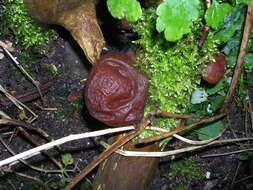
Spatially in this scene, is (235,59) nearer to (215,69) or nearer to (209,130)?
(215,69)

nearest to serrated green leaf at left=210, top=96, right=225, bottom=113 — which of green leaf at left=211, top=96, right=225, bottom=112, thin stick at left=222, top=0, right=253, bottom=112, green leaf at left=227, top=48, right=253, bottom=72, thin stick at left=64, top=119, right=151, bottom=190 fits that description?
green leaf at left=211, top=96, right=225, bottom=112

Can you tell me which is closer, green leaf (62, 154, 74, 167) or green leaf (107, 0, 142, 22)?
green leaf (107, 0, 142, 22)

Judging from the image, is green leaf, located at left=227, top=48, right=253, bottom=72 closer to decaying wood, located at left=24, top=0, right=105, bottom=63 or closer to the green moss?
decaying wood, located at left=24, top=0, right=105, bottom=63

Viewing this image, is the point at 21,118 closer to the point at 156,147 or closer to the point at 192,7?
the point at 156,147

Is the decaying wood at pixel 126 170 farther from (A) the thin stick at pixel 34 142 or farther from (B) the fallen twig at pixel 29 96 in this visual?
(B) the fallen twig at pixel 29 96

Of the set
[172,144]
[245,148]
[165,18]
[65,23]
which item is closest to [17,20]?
[65,23]

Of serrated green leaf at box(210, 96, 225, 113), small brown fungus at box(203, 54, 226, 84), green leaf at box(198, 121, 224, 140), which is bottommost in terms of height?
green leaf at box(198, 121, 224, 140)
